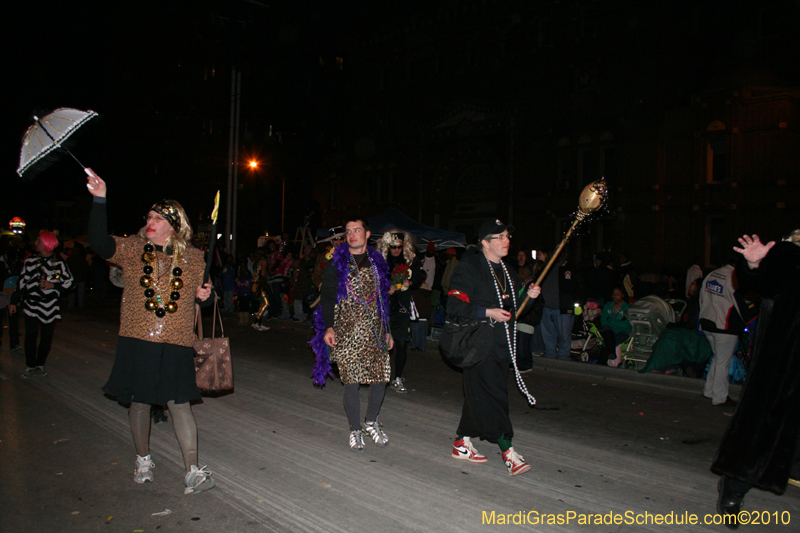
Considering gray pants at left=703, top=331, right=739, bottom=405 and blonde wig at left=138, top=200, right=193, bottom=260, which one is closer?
blonde wig at left=138, top=200, right=193, bottom=260

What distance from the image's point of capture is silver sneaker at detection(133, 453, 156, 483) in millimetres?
4238

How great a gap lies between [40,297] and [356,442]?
5788mm

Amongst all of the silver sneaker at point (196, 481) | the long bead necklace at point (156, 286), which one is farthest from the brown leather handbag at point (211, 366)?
the silver sneaker at point (196, 481)

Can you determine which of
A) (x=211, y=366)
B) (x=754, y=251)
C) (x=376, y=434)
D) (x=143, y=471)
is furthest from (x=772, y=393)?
(x=143, y=471)

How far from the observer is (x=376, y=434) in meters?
5.30

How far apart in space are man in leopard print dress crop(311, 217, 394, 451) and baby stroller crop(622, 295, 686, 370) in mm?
5804

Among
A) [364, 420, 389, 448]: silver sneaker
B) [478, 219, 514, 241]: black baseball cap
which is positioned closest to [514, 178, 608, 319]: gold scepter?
[478, 219, 514, 241]: black baseball cap

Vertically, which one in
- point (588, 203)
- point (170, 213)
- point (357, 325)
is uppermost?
point (588, 203)

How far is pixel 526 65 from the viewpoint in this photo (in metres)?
26.4

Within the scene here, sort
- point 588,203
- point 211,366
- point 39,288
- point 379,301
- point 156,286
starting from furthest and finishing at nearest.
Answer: point 39,288, point 379,301, point 588,203, point 211,366, point 156,286

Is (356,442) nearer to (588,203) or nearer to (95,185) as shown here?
(588,203)

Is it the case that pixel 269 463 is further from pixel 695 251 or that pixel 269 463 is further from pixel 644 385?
pixel 695 251

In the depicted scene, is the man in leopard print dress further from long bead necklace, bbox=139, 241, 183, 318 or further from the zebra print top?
the zebra print top

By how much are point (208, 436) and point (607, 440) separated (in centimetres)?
397
